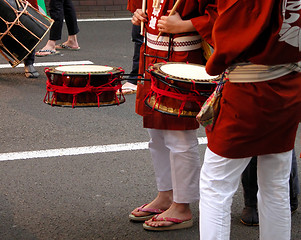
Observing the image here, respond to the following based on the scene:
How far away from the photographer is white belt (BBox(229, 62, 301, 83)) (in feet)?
7.05

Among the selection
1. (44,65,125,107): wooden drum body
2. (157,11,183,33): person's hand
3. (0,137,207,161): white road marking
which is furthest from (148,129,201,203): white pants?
(0,137,207,161): white road marking

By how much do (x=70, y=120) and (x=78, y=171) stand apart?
1.26 meters

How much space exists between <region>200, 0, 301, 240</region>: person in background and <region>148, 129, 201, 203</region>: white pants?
0.63 metres

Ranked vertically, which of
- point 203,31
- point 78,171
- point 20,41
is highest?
point 203,31

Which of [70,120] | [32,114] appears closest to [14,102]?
[32,114]

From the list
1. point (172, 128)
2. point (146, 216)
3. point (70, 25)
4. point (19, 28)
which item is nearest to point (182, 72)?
point (172, 128)

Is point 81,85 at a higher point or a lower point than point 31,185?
higher

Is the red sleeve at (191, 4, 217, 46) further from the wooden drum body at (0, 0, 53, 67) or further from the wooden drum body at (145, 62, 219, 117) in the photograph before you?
the wooden drum body at (0, 0, 53, 67)

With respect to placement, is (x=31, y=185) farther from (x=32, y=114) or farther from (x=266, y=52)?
(x=266, y=52)

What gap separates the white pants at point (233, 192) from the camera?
2293mm

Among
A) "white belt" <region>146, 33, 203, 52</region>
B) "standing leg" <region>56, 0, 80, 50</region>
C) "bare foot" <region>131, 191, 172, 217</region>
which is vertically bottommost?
"standing leg" <region>56, 0, 80, 50</region>

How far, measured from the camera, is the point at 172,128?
298 cm

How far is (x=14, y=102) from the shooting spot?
5711mm

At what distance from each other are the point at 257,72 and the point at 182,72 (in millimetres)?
560
